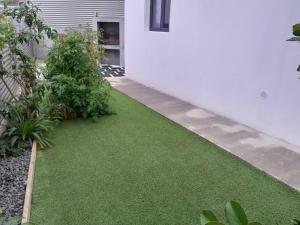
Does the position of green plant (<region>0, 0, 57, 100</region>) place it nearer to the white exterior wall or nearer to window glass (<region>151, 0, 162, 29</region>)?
the white exterior wall

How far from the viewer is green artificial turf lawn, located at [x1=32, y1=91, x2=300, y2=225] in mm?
2287

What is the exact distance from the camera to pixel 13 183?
2.73 meters

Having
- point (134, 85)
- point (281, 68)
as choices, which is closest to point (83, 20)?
point (134, 85)

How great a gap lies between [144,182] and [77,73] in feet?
7.92

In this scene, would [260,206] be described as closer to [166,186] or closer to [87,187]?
[166,186]

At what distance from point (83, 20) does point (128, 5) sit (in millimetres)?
4199

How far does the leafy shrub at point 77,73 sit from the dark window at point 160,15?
1.95 m

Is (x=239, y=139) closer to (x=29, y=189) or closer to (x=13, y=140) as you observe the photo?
(x=29, y=189)

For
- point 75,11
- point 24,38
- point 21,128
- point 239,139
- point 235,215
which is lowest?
point 239,139

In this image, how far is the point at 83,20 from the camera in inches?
420

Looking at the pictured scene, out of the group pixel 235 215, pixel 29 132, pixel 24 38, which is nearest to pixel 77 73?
pixel 24 38

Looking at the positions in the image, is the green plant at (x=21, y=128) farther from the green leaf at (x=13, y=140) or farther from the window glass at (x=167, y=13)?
the window glass at (x=167, y=13)

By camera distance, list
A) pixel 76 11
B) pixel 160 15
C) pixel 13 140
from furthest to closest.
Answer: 1. pixel 76 11
2. pixel 160 15
3. pixel 13 140

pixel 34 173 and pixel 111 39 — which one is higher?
pixel 111 39
